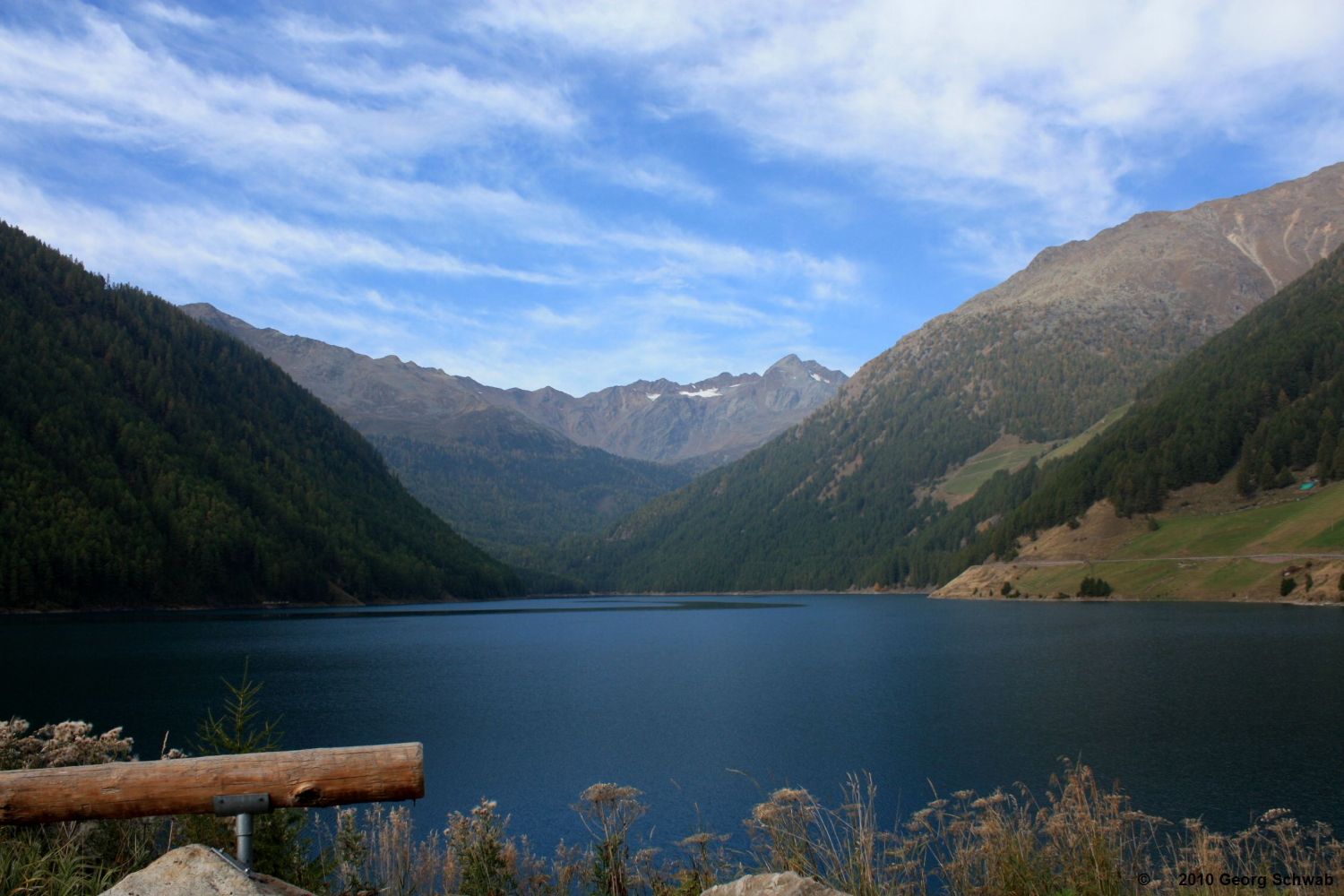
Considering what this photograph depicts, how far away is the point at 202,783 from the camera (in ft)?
22.4

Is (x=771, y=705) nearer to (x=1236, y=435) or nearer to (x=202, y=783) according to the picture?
(x=202, y=783)

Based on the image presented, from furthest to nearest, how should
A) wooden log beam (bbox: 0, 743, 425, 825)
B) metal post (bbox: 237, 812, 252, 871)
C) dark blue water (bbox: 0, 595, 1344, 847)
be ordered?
dark blue water (bbox: 0, 595, 1344, 847) < wooden log beam (bbox: 0, 743, 425, 825) < metal post (bbox: 237, 812, 252, 871)

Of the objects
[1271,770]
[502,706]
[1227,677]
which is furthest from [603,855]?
[1227,677]

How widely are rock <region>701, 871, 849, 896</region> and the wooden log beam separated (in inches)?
117

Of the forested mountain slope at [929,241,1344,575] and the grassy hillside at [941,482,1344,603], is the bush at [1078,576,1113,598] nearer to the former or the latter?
the grassy hillside at [941,482,1344,603]

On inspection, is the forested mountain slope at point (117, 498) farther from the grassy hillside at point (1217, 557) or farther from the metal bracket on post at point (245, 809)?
the grassy hillside at point (1217, 557)

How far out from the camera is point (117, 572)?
135 m

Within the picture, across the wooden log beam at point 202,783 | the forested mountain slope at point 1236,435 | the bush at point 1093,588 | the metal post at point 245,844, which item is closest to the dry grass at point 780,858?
the metal post at point 245,844

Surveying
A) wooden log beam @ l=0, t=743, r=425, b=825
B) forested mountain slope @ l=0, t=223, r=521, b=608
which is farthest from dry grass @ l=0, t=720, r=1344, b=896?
forested mountain slope @ l=0, t=223, r=521, b=608

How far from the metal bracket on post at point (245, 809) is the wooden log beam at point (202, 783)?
76 millimetres

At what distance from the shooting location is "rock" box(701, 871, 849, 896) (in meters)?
7.26

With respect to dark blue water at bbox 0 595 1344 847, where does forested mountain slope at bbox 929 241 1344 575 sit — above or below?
above

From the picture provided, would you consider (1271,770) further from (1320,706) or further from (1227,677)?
(1227,677)

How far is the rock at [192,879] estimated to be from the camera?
6195 mm
